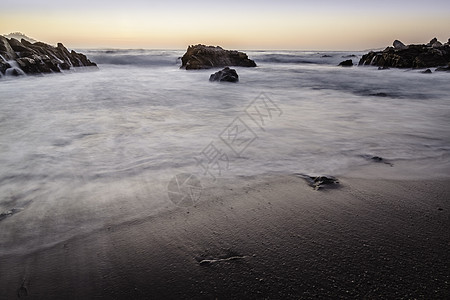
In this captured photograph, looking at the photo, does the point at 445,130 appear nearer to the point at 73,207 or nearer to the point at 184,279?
the point at 184,279

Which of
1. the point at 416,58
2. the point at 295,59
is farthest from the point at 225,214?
the point at 295,59

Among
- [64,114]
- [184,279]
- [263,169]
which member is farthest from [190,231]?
[64,114]

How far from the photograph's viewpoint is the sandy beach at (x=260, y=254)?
1333mm

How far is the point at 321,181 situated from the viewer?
99.1 inches

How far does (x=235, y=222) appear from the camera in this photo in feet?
6.27

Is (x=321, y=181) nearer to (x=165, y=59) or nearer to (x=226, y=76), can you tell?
(x=226, y=76)

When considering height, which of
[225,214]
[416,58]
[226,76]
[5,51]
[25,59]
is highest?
[5,51]

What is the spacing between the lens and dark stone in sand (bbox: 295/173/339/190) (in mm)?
2445

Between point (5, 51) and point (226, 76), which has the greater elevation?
point (5, 51)

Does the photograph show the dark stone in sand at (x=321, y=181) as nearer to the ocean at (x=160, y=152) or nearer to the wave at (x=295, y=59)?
the ocean at (x=160, y=152)

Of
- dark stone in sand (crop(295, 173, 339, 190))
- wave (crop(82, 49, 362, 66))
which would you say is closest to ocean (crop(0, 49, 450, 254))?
dark stone in sand (crop(295, 173, 339, 190))

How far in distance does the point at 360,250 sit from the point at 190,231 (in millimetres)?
1004

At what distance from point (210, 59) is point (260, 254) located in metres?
23.3

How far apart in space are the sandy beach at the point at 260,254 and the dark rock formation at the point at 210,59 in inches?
827
